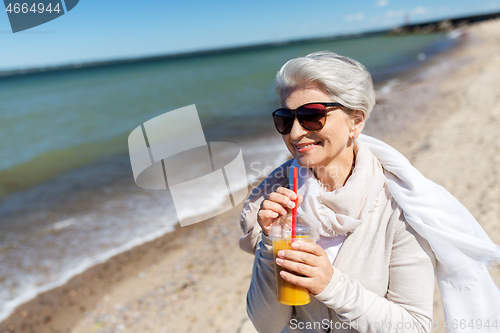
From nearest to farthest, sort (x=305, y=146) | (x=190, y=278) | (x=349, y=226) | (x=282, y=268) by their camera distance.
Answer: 1. (x=282, y=268)
2. (x=349, y=226)
3. (x=305, y=146)
4. (x=190, y=278)

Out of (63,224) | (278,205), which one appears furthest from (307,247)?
(63,224)

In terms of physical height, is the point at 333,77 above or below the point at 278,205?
above

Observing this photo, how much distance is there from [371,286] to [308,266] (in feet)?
1.19

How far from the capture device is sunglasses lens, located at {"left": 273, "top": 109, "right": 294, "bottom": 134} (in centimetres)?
157

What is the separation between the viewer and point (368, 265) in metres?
1.43

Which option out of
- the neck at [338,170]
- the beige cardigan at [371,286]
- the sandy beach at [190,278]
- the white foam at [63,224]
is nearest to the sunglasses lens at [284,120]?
the neck at [338,170]

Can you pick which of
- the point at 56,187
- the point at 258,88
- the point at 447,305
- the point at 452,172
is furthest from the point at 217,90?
the point at 447,305

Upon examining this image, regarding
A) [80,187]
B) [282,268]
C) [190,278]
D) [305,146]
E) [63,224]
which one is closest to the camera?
[282,268]

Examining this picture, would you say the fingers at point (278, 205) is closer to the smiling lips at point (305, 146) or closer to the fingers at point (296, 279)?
the fingers at point (296, 279)

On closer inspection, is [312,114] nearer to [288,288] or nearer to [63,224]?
[288,288]

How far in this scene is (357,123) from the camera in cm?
162

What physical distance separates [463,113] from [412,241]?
9.06 m

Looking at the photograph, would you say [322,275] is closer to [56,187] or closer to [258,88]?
[56,187]

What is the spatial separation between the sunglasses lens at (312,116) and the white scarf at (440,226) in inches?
9.9
